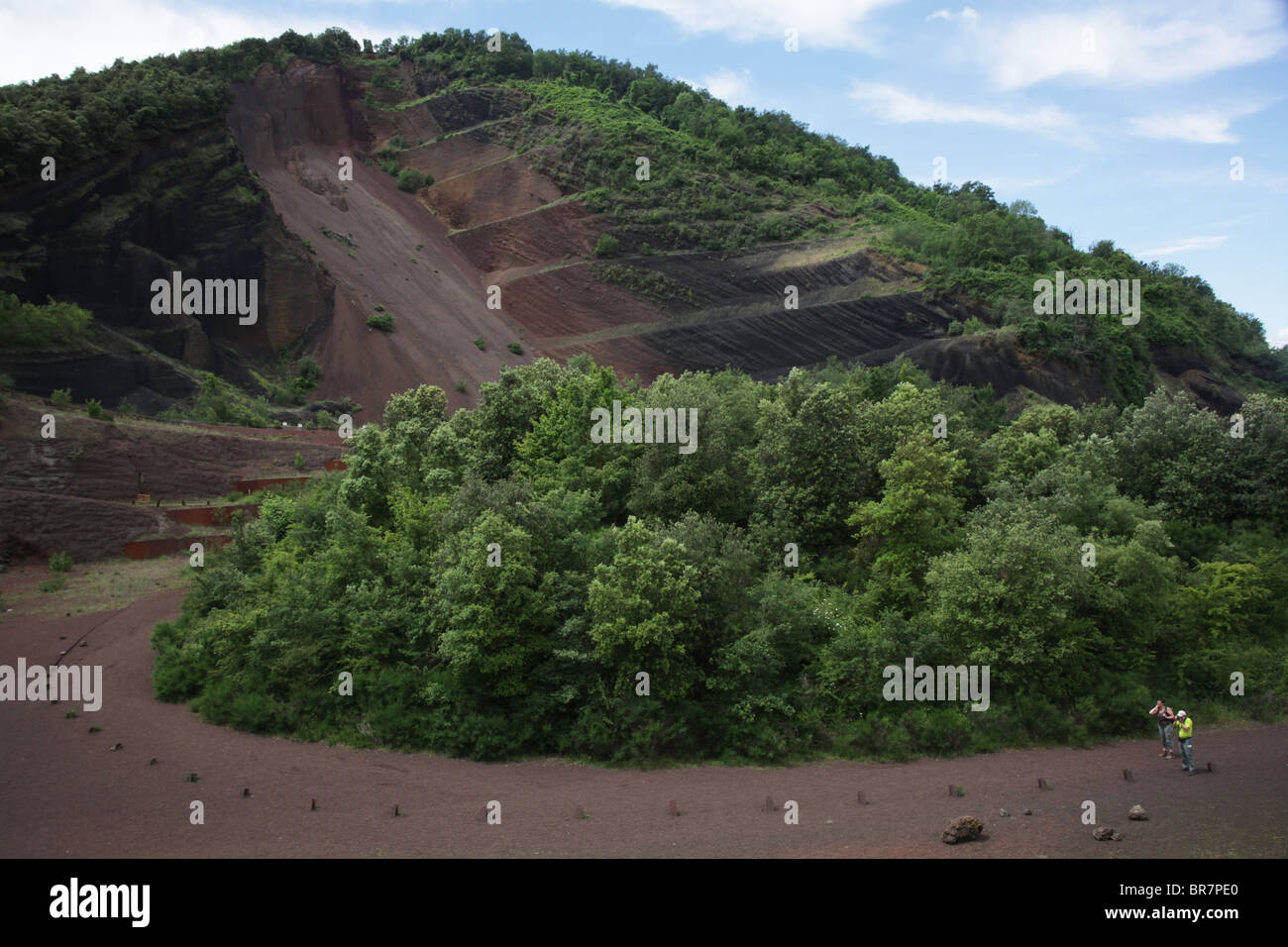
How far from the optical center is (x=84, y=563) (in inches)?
1587

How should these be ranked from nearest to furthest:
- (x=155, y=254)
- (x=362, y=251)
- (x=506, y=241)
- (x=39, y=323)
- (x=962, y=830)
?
(x=962, y=830), (x=39, y=323), (x=155, y=254), (x=362, y=251), (x=506, y=241)

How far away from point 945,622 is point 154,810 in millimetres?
18731

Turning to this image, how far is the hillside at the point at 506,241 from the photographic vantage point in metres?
58.7

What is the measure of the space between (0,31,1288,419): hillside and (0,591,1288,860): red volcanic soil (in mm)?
35711

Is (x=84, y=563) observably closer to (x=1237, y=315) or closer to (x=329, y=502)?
(x=329, y=502)

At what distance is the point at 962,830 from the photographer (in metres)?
16.8

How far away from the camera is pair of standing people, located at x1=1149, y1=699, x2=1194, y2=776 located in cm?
2019

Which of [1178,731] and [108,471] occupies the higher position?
[108,471]

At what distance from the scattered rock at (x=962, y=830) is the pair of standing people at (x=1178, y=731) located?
603cm

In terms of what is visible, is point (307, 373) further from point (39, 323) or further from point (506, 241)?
point (506, 241)

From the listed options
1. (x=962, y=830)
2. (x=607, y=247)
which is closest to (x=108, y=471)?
(x=962, y=830)

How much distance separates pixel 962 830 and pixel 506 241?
80.1 m

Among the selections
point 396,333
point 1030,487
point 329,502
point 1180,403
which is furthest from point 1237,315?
point 329,502

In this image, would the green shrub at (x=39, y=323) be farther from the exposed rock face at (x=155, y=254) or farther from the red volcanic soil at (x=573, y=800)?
the red volcanic soil at (x=573, y=800)
